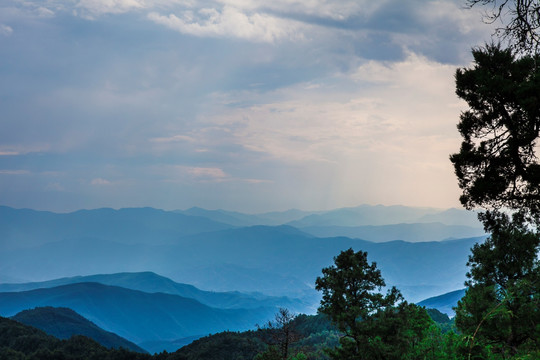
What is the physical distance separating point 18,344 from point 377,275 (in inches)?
4216

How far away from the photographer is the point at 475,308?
15.6m

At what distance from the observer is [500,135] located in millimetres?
14758

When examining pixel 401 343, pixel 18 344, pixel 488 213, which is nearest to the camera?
pixel 488 213

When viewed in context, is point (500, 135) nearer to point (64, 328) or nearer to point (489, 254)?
point (489, 254)

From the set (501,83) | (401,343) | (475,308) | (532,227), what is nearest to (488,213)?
(532,227)

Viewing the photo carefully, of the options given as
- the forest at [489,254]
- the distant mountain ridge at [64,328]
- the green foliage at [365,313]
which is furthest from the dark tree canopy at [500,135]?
the distant mountain ridge at [64,328]

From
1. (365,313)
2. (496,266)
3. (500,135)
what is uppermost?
(500,135)

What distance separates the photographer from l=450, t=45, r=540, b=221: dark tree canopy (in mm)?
13617

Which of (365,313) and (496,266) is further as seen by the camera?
(365,313)

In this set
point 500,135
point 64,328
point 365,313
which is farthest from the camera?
point 64,328

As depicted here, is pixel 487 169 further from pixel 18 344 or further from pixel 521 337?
pixel 18 344

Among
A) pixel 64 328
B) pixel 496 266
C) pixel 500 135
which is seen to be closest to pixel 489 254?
pixel 496 266

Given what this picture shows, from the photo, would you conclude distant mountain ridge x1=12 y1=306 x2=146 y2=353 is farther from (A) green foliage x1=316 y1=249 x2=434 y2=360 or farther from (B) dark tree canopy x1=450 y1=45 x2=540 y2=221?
(B) dark tree canopy x1=450 y1=45 x2=540 y2=221

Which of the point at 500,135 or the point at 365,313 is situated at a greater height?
the point at 500,135
